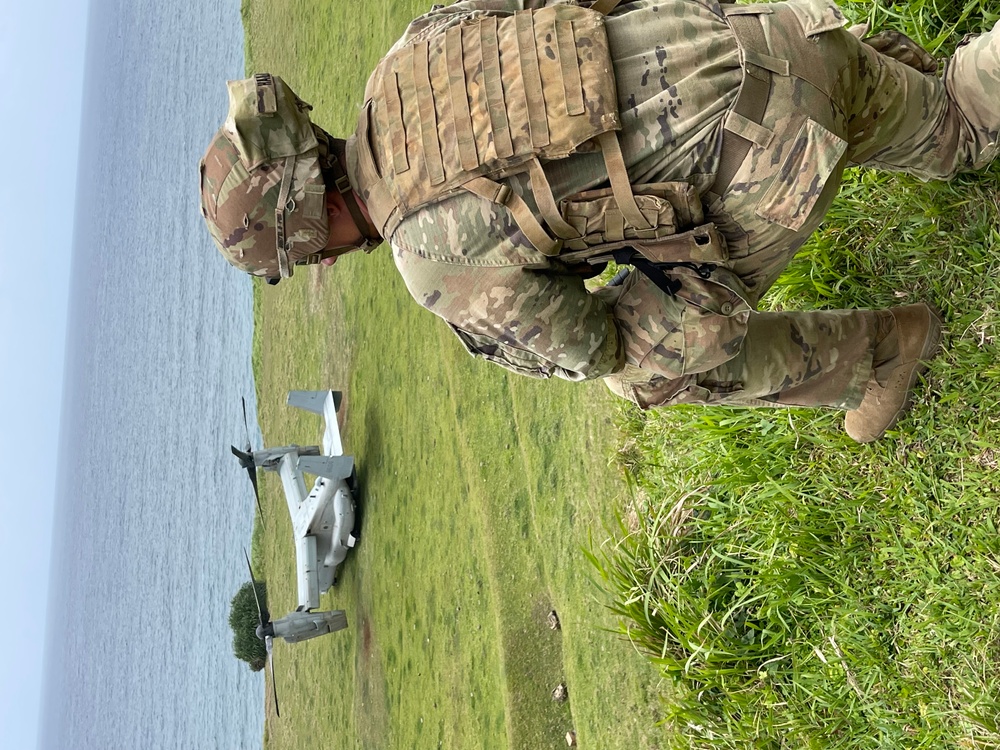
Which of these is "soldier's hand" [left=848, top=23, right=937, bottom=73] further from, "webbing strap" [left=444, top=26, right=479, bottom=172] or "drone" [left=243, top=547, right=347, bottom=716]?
"drone" [left=243, top=547, right=347, bottom=716]

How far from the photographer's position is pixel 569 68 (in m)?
1.67

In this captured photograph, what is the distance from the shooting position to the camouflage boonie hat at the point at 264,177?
5.84 feet

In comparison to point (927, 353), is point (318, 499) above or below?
above

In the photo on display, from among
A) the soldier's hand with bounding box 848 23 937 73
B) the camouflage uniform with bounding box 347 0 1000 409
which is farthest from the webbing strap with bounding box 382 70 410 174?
the soldier's hand with bounding box 848 23 937 73

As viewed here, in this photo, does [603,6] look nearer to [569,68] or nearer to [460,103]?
[569,68]

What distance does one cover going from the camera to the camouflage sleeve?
1.79 meters

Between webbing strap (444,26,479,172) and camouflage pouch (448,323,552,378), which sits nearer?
webbing strap (444,26,479,172)

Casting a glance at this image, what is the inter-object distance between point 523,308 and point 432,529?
3.70m

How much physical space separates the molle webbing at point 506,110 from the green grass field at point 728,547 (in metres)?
1.21

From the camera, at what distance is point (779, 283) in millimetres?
2896

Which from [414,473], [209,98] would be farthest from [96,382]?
[414,473]

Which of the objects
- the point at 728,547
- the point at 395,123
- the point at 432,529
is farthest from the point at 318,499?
the point at 395,123

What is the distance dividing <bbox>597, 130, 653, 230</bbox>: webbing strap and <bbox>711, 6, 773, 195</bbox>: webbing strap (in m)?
0.21

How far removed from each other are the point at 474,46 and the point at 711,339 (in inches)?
32.2
